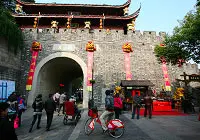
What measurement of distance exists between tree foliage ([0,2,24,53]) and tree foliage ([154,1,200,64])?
11469 millimetres

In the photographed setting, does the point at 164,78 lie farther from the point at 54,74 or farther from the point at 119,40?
the point at 54,74

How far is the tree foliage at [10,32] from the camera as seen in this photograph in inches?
488

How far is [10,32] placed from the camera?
42.8ft

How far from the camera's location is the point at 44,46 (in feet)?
50.5

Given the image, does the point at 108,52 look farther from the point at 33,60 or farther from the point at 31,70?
the point at 31,70

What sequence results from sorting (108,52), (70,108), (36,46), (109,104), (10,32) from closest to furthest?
1. (109,104)
2. (70,108)
3. (10,32)
4. (36,46)
5. (108,52)

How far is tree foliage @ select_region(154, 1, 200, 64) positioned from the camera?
8828 millimetres

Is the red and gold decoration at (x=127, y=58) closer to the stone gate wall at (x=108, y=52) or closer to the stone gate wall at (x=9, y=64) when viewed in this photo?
the stone gate wall at (x=108, y=52)

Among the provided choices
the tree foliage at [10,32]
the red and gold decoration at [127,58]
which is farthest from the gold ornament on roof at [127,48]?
the tree foliage at [10,32]

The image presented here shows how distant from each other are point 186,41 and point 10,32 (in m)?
12.4

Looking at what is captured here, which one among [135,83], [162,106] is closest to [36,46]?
[135,83]

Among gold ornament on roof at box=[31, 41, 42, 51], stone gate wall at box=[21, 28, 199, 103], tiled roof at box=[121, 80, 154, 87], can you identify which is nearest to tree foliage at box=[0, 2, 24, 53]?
gold ornament on roof at box=[31, 41, 42, 51]

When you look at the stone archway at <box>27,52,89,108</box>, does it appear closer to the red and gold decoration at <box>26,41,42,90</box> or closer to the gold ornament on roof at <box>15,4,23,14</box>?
the red and gold decoration at <box>26,41,42,90</box>

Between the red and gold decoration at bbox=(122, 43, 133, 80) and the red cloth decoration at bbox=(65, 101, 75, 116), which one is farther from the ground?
the red and gold decoration at bbox=(122, 43, 133, 80)
